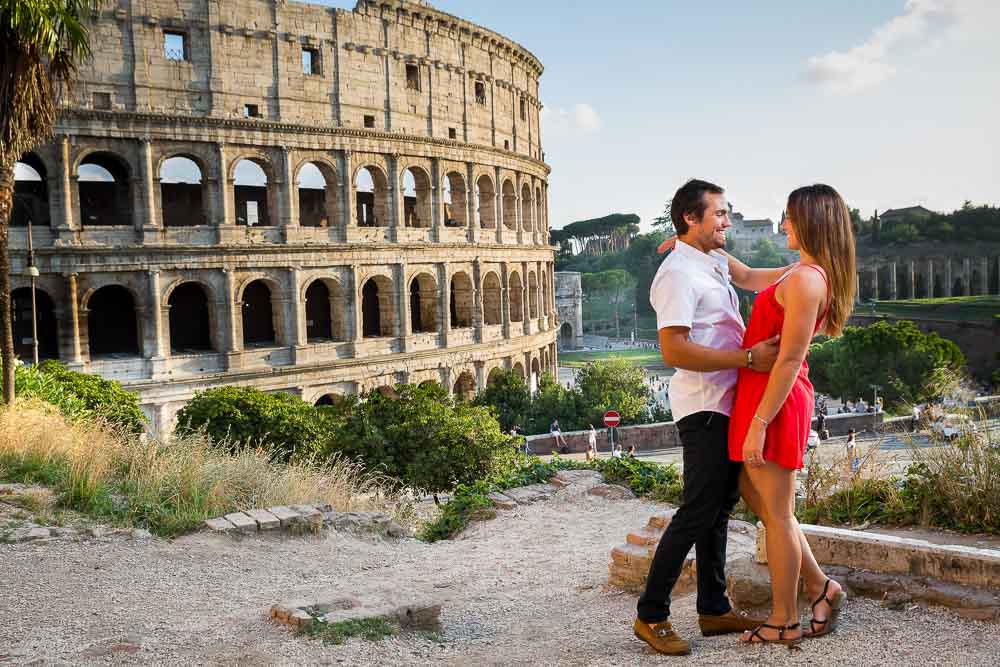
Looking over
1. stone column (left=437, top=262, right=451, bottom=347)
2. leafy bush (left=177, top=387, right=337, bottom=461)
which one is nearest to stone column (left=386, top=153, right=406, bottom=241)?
stone column (left=437, top=262, right=451, bottom=347)

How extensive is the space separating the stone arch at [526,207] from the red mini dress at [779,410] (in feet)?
97.7

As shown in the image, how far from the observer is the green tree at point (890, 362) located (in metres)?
35.6

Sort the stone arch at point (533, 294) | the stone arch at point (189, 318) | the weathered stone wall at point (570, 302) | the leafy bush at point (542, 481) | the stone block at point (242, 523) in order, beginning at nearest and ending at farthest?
1. the stone block at point (242, 523)
2. the leafy bush at point (542, 481)
3. the stone arch at point (189, 318)
4. the stone arch at point (533, 294)
5. the weathered stone wall at point (570, 302)

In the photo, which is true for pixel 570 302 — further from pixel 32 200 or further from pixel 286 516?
pixel 286 516

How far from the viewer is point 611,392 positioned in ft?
98.9

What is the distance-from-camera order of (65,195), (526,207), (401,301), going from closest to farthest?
(65,195)
(401,301)
(526,207)

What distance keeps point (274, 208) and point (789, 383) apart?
2338 centimetres

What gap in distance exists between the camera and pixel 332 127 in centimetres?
2559

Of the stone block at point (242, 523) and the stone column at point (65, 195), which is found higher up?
the stone column at point (65, 195)

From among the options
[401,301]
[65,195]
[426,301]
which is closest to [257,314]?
[401,301]

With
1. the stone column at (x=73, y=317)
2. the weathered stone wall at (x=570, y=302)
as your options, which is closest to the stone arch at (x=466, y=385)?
the stone column at (x=73, y=317)

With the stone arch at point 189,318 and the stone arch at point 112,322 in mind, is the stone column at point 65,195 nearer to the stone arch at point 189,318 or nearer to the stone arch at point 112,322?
the stone arch at point 112,322

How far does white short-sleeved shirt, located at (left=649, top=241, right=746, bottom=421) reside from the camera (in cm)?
371

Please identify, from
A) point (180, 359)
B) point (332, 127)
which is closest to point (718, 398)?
point (180, 359)
